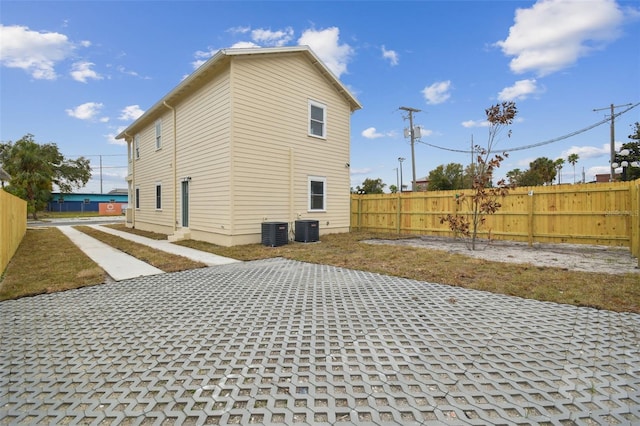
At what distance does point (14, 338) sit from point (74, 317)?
60 cm

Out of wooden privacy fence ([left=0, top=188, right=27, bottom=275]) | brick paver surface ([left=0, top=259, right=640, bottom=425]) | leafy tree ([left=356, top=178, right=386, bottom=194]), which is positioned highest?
leafy tree ([left=356, top=178, right=386, bottom=194])

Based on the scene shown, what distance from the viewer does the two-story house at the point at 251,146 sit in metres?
→ 10.0

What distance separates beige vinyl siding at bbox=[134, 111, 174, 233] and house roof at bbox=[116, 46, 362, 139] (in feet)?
2.25

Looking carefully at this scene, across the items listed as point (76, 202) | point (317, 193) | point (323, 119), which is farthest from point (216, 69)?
point (76, 202)

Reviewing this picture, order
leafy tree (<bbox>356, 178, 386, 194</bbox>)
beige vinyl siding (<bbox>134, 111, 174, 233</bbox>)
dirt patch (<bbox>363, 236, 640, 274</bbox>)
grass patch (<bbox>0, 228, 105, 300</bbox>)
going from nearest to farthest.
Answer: grass patch (<bbox>0, 228, 105, 300</bbox>) < dirt patch (<bbox>363, 236, 640, 274</bbox>) < beige vinyl siding (<bbox>134, 111, 174, 233</bbox>) < leafy tree (<bbox>356, 178, 386, 194</bbox>)

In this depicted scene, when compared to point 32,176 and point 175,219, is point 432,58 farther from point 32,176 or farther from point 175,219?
point 32,176

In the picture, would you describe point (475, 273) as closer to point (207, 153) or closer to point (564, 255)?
point (564, 255)

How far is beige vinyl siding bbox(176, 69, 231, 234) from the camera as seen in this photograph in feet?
33.1

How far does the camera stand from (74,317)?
12.3ft

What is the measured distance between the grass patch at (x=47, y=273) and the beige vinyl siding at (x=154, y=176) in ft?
17.7

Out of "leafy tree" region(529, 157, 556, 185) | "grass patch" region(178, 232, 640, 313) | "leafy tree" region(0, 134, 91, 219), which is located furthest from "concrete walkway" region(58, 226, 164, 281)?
"leafy tree" region(529, 157, 556, 185)

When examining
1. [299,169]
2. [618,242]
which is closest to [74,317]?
[299,169]

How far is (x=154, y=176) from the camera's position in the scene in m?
15.4

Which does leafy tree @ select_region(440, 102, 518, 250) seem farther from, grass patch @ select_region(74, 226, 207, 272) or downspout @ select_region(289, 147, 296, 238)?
grass patch @ select_region(74, 226, 207, 272)
